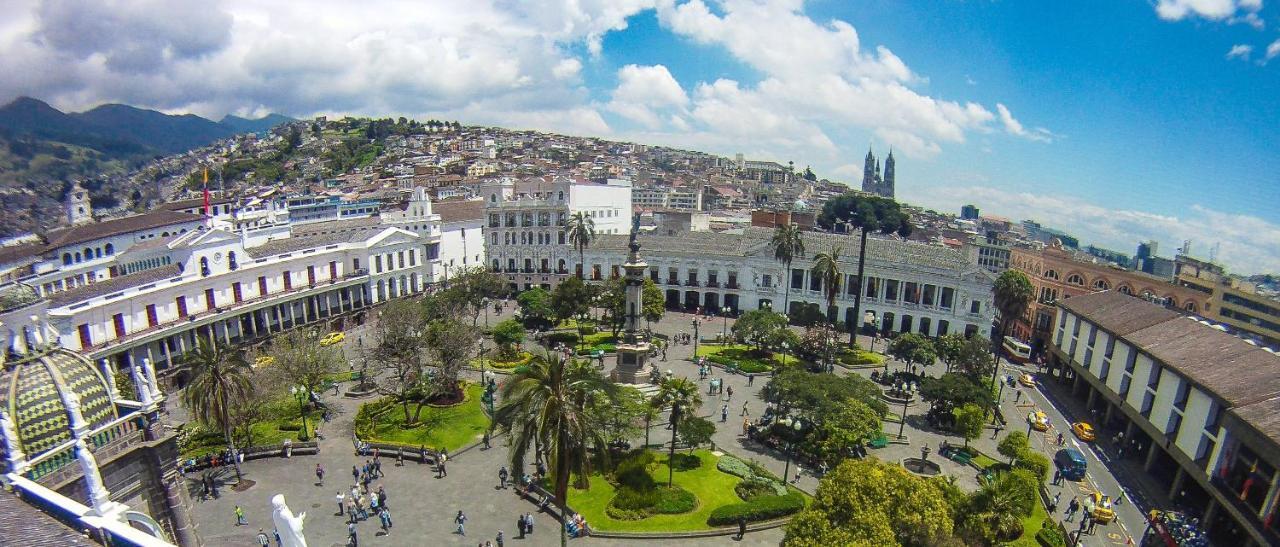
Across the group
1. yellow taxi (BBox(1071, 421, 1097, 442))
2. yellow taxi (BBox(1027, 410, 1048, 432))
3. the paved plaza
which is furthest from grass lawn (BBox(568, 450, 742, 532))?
yellow taxi (BBox(1071, 421, 1097, 442))

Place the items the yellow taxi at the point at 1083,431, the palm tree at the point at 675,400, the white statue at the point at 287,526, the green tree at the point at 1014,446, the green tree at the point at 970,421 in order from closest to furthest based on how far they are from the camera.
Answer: the white statue at the point at 287,526
the palm tree at the point at 675,400
the green tree at the point at 1014,446
the green tree at the point at 970,421
the yellow taxi at the point at 1083,431

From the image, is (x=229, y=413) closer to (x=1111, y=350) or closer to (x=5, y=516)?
(x=5, y=516)

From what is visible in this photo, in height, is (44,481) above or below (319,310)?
above

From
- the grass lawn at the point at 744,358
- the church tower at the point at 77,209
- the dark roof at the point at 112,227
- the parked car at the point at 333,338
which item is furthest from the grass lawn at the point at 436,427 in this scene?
the church tower at the point at 77,209

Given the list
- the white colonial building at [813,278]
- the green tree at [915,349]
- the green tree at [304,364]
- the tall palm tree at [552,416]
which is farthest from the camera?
the white colonial building at [813,278]

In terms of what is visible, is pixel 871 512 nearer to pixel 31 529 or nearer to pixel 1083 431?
pixel 31 529

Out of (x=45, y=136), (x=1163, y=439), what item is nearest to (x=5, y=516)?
(x=1163, y=439)

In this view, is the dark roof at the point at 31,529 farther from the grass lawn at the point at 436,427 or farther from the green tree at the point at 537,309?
the green tree at the point at 537,309
